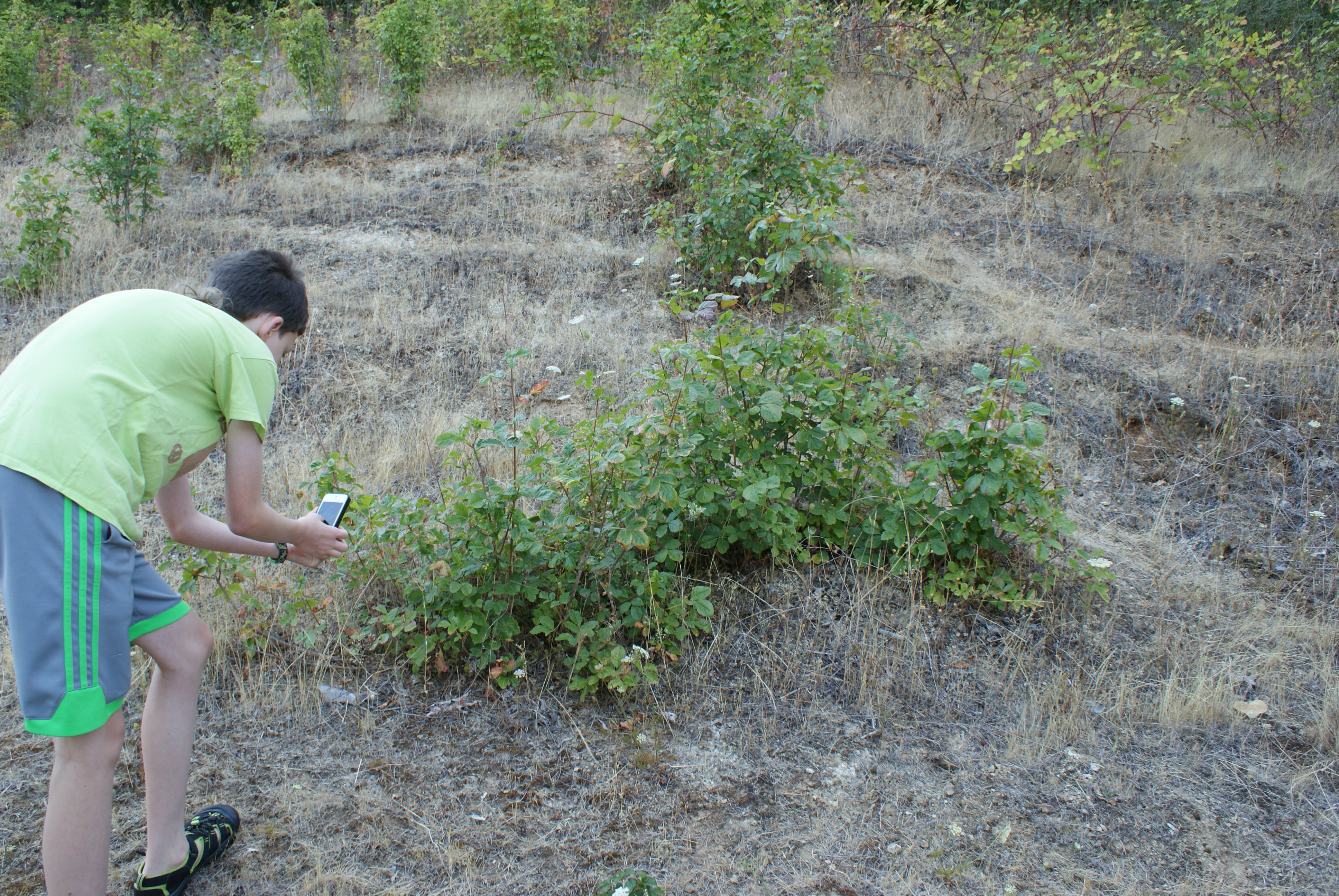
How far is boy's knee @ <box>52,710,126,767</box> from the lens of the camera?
180 centimetres

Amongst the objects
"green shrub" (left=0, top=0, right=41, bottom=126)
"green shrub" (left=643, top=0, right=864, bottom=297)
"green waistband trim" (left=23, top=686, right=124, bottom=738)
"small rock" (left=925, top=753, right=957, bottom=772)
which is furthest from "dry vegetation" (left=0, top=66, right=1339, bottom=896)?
"green shrub" (left=0, top=0, right=41, bottom=126)

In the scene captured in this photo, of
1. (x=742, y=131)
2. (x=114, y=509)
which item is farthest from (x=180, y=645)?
(x=742, y=131)

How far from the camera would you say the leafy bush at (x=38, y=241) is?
5.73 m

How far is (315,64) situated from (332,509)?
26.6 ft

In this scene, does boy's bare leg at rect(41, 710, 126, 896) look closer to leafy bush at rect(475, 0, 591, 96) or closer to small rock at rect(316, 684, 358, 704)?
small rock at rect(316, 684, 358, 704)

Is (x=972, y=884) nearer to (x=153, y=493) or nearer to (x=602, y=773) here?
(x=602, y=773)

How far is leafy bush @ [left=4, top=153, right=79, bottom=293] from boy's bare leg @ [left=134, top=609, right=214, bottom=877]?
513 centimetres

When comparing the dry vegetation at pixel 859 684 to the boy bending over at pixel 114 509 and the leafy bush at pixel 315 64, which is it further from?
the leafy bush at pixel 315 64

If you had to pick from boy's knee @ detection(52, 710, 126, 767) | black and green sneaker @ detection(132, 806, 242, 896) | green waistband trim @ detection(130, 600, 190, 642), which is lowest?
black and green sneaker @ detection(132, 806, 242, 896)

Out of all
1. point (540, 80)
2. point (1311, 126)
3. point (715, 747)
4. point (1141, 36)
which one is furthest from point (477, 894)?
point (1311, 126)

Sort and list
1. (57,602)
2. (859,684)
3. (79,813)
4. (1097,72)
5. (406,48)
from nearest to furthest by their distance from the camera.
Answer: (57,602) → (79,813) → (859,684) → (1097,72) → (406,48)

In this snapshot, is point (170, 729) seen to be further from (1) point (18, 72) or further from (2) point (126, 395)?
(1) point (18, 72)

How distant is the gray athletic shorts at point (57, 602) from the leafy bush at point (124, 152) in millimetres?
5919

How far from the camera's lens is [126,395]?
1800 mm
